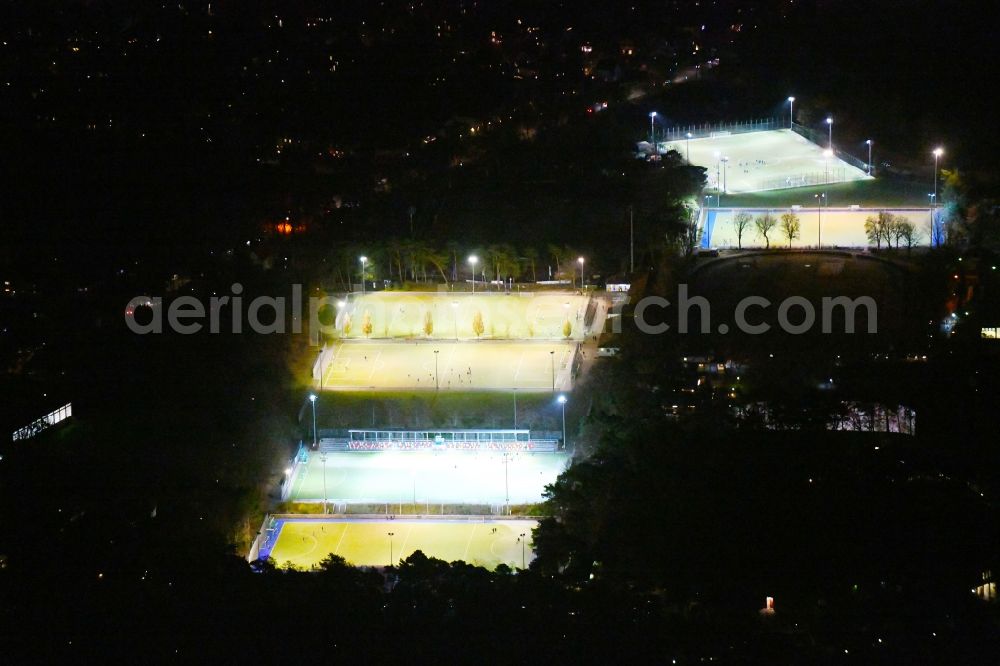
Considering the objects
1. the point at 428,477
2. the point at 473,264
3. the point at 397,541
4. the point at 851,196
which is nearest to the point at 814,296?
the point at 473,264

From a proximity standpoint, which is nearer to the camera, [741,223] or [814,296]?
[814,296]

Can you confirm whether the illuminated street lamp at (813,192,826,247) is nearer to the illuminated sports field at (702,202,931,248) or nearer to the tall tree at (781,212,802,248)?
the illuminated sports field at (702,202,931,248)

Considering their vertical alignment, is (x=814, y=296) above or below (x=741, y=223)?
below

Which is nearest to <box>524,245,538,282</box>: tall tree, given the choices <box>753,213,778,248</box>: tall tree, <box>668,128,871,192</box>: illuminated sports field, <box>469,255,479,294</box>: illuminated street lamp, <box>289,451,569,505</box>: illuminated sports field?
<box>469,255,479,294</box>: illuminated street lamp

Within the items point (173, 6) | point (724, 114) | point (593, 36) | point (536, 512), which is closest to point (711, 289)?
point (536, 512)

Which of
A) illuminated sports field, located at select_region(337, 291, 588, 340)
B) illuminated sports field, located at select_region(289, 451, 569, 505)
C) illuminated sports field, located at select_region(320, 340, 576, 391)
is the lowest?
illuminated sports field, located at select_region(289, 451, 569, 505)

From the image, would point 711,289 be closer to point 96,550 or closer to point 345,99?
point 96,550

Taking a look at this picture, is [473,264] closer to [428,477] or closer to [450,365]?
[450,365]
